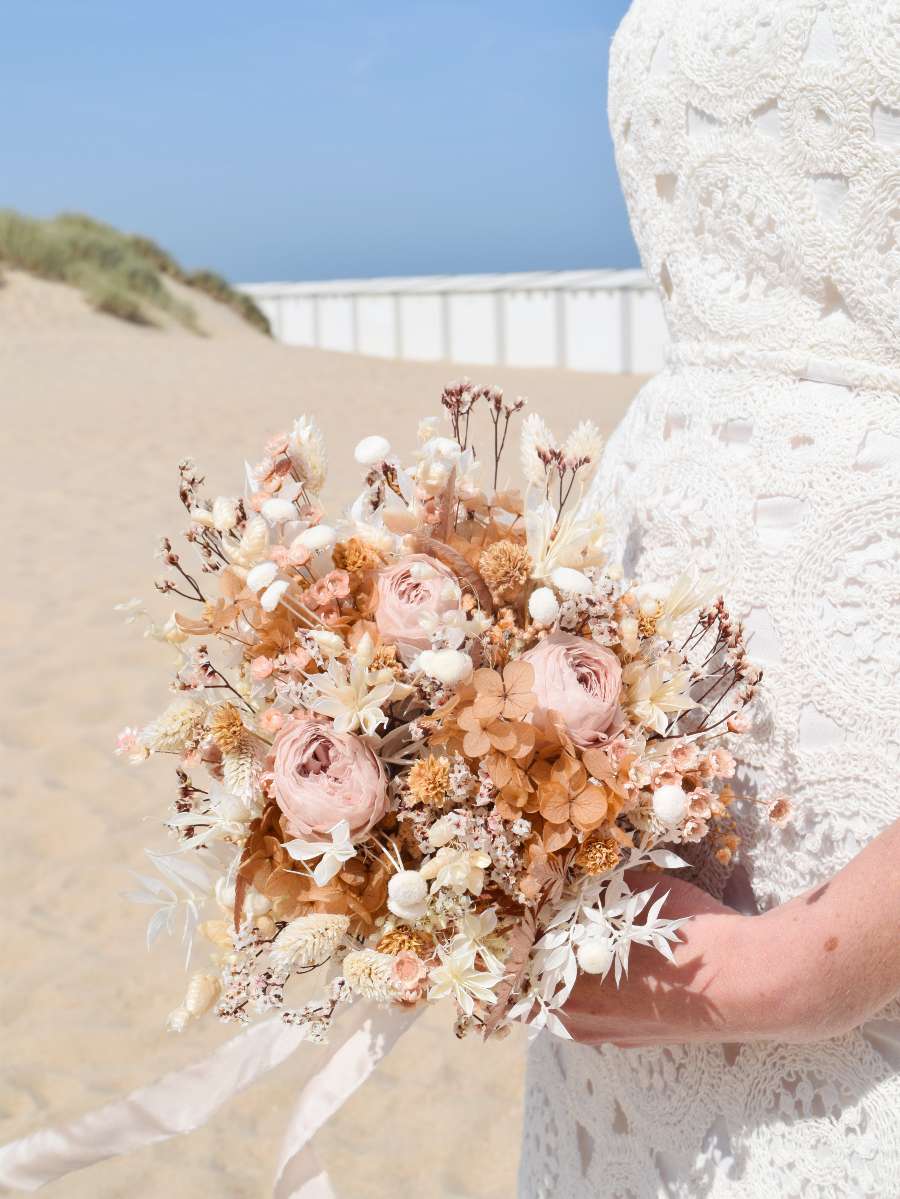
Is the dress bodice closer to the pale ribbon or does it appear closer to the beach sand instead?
the pale ribbon

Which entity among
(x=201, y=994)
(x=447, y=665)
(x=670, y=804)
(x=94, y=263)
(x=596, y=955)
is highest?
(x=94, y=263)

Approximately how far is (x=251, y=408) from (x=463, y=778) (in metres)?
12.3

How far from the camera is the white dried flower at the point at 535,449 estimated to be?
1.15 metres

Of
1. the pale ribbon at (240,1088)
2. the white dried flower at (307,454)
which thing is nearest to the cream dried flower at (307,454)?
the white dried flower at (307,454)

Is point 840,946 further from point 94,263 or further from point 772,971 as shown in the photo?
point 94,263

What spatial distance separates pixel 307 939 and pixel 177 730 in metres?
0.25

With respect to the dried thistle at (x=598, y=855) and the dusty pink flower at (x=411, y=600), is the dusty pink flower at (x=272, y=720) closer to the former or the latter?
the dusty pink flower at (x=411, y=600)

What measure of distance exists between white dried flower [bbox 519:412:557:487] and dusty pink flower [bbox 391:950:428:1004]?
0.46 m

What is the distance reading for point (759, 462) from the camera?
1194mm

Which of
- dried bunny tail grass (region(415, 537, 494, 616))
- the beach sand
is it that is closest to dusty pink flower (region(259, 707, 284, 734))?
dried bunny tail grass (region(415, 537, 494, 616))

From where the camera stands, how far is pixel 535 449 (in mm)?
1167

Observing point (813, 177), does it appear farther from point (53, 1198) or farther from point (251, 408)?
point (251, 408)

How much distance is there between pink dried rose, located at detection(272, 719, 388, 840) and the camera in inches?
40.5

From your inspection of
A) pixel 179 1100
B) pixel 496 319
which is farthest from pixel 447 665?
pixel 496 319
